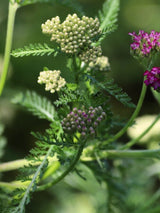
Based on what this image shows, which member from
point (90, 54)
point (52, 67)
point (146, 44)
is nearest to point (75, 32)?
point (90, 54)

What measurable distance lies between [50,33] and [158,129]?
Answer: 1551 millimetres

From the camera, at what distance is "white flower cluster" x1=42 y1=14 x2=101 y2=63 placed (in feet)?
4.48

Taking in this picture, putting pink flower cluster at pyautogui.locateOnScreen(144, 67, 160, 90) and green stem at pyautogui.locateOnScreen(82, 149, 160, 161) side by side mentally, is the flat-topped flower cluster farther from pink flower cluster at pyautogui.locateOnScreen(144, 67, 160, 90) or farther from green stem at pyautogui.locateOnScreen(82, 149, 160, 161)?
green stem at pyautogui.locateOnScreen(82, 149, 160, 161)

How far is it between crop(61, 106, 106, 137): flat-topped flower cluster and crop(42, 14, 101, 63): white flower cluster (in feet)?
0.67

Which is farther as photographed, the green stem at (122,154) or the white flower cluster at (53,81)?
the green stem at (122,154)

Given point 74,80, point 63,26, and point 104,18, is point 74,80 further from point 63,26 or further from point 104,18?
point 104,18

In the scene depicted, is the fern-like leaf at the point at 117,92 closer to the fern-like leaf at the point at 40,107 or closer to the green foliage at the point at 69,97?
the green foliage at the point at 69,97

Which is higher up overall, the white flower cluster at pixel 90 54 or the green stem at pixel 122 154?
the white flower cluster at pixel 90 54

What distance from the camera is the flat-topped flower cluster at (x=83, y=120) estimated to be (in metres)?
1.32

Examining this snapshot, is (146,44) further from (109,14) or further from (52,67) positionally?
(52,67)

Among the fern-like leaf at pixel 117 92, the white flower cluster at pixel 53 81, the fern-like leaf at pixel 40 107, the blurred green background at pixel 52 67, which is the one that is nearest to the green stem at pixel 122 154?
the fern-like leaf at pixel 40 107

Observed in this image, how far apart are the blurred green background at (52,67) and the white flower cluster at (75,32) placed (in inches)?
66.5

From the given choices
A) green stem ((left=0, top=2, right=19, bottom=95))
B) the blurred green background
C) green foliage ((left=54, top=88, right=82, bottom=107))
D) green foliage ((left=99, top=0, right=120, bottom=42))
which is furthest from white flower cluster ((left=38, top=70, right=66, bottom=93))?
the blurred green background

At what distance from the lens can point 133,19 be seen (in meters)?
4.52
